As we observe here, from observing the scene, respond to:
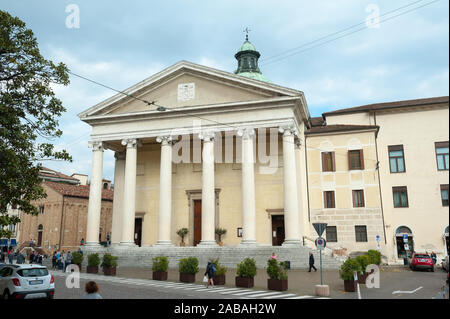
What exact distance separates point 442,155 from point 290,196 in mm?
15853

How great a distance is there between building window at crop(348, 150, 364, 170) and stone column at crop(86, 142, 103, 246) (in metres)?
21.0

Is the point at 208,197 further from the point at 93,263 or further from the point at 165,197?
the point at 93,263

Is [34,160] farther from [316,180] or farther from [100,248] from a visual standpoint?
[316,180]

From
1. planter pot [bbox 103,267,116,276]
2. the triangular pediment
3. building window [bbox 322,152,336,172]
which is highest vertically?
the triangular pediment

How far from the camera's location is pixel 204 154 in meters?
28.9

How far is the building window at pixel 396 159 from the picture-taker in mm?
34312

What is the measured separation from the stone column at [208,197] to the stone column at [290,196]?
17.1 ft

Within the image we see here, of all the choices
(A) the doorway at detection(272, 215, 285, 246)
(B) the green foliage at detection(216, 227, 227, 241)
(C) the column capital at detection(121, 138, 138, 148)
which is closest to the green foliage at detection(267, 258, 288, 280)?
(A) the doorway at detection(272, 215, 285, 246)

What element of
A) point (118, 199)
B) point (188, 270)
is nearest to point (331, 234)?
point (188, 270)

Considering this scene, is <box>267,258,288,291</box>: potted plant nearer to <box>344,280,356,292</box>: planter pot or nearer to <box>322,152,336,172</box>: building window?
<box>344,280,356,292</box>: planter pot

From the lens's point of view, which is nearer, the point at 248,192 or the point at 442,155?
the point at 248,192

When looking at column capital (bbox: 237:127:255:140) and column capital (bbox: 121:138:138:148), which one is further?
column capital (bbox: 121:138:138:148)

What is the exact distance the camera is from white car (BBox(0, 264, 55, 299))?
12711mm
